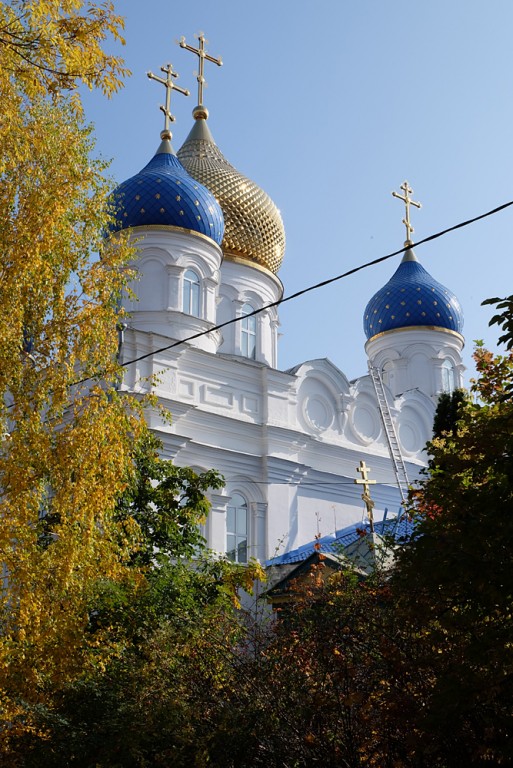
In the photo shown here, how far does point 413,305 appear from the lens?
22094mm

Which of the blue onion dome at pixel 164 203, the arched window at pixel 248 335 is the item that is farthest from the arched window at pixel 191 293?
the arched window at pixel 248 335

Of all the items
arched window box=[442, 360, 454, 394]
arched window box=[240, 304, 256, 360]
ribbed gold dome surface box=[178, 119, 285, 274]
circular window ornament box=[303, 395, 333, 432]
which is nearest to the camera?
circular window ornament box=[303, 395, 333, 432]

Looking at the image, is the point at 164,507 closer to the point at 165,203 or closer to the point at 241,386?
the point at 241,386

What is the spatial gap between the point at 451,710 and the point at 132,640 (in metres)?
4.24

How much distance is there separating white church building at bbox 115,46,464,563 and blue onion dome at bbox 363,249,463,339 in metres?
1.84

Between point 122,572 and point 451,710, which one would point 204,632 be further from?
point 451,710

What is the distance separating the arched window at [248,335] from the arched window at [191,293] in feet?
7.00

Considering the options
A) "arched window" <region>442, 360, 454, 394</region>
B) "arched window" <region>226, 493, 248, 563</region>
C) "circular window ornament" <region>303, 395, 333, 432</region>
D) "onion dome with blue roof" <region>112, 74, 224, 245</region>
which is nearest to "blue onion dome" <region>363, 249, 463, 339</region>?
"arched window" <region>442, 360, 454, 394</region>

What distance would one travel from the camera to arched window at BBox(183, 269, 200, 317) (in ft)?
56.4

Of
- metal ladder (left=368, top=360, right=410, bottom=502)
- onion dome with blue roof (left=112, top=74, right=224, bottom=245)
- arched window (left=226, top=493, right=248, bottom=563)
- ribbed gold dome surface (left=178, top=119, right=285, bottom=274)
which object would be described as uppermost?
ribbed gold dome surface (left=178, top=119, right=285, bottom=274)

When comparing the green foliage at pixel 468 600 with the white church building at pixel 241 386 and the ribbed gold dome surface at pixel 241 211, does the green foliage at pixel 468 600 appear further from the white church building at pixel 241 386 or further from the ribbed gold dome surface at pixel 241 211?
the ribbed gold dome surface at pixel 241 211

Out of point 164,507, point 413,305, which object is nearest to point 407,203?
point 413,305

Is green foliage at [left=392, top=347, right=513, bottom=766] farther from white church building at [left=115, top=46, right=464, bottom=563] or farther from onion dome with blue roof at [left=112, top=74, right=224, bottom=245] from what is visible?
onion dome with blue roof at [left=112, top=74, right=224, bottom=245]

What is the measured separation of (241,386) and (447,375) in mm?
7173
